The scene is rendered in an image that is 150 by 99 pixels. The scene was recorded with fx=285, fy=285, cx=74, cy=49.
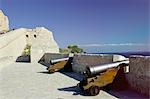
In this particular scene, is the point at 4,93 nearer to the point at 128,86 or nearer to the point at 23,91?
the point at 23,91

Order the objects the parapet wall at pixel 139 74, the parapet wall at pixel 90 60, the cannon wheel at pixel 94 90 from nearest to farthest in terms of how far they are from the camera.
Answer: the parapet wall at pixel 139 74
the cannon wheel at pixel 94 90
the parapet wall at pixel 90 60

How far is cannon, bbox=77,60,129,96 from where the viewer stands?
271 inches

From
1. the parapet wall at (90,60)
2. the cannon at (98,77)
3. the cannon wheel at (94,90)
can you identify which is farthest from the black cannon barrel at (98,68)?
the parapet wall at (90,60)

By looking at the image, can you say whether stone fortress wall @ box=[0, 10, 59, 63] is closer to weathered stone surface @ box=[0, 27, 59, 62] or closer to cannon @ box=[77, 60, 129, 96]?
weathered stone surface @ box=[0, 27, 59, 62]

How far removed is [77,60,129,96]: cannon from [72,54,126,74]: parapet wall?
2.73 ft

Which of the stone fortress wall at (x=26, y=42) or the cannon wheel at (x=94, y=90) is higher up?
the stone fortress wall at (x=26, y=42)

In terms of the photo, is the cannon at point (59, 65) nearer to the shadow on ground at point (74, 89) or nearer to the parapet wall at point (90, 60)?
the parapet wall at point (90, 60)

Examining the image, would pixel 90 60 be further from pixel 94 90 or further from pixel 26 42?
pixel 26 42

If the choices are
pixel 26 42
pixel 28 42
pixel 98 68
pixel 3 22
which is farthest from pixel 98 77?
pixel 3 22

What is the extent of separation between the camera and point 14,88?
8141 millimetres

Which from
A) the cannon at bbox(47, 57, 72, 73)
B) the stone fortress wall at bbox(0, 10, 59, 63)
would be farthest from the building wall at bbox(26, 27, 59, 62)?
the cannon at bbox(47, 57, 72, 73)

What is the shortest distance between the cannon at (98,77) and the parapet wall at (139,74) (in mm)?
346

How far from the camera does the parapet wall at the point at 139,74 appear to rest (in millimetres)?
6535

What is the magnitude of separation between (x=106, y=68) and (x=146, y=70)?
3.92ft
